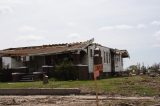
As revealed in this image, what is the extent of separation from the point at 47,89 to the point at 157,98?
9084mm

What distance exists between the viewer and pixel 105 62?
2195 inches

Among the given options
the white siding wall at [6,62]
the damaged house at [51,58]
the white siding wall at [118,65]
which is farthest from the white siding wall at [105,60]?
the white siding wall at [6,62]

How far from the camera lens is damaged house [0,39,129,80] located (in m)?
46.6

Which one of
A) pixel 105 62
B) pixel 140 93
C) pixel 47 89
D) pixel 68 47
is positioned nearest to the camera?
pixel 140 93

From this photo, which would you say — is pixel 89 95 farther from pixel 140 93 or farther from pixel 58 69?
pixel 58 69

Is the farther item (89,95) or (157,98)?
(89,95)

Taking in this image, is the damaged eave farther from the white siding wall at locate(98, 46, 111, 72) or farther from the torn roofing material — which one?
the torn roofing material

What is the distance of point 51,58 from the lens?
162 ft

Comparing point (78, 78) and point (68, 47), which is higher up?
point (68, 47)

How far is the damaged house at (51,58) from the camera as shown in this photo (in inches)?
1834

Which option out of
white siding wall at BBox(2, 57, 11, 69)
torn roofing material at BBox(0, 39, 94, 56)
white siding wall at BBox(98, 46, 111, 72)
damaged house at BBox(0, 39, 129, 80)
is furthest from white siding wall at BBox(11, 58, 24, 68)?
white siding wall at BBox(98, 46, 111, 72)

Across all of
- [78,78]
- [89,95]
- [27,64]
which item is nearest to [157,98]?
[89,95]

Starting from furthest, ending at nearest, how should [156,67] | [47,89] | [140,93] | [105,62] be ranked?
[156,67] < [105,62] < [47,89] < [140,93]

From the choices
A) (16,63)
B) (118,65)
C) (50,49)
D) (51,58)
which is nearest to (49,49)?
(50,49)
